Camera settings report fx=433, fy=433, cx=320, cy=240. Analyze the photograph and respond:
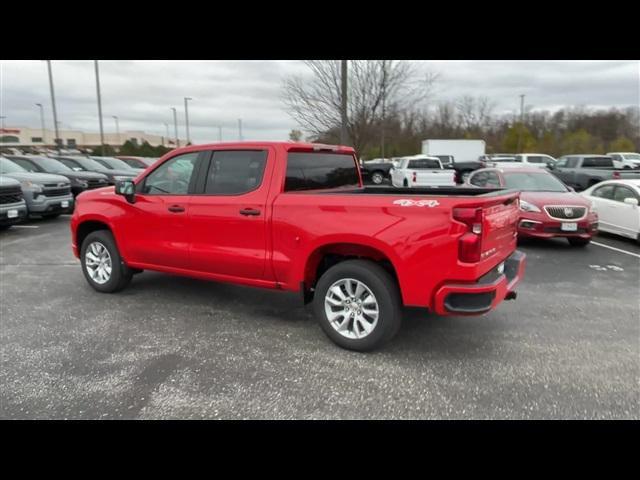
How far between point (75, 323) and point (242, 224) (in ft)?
6.96

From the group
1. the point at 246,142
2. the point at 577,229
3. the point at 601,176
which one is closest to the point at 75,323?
the point at 246,142

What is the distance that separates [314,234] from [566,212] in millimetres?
6376

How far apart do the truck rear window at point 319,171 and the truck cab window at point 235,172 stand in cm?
30

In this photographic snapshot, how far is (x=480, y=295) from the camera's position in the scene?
344 cm

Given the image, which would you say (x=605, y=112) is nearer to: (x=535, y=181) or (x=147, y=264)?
(x=535, y=181)

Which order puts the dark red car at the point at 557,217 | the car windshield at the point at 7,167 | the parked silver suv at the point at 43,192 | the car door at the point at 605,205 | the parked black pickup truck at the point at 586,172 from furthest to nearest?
the parked black pickup truck at the point at 586,172
the car windshield at the point at 7,167
the parked silver suv at the point at 43,192
the car door at the point at 605,205
the dark red car at the point at 557,217

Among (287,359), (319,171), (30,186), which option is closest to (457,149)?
(30,186)

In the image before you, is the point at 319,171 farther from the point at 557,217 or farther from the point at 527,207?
the point at 557,217

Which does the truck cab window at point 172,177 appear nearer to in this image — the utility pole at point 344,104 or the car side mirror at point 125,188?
the car side mirror at point 125,188

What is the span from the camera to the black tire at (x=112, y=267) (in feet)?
17.9

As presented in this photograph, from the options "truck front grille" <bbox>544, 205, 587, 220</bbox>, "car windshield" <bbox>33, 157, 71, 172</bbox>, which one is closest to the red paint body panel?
"truck front grille" <bbox>544, 205, 587, 220</bbox>

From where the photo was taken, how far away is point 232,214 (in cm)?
438

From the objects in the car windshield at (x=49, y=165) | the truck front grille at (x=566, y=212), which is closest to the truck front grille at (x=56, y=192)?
the car windshield at (x=49, y=165)
